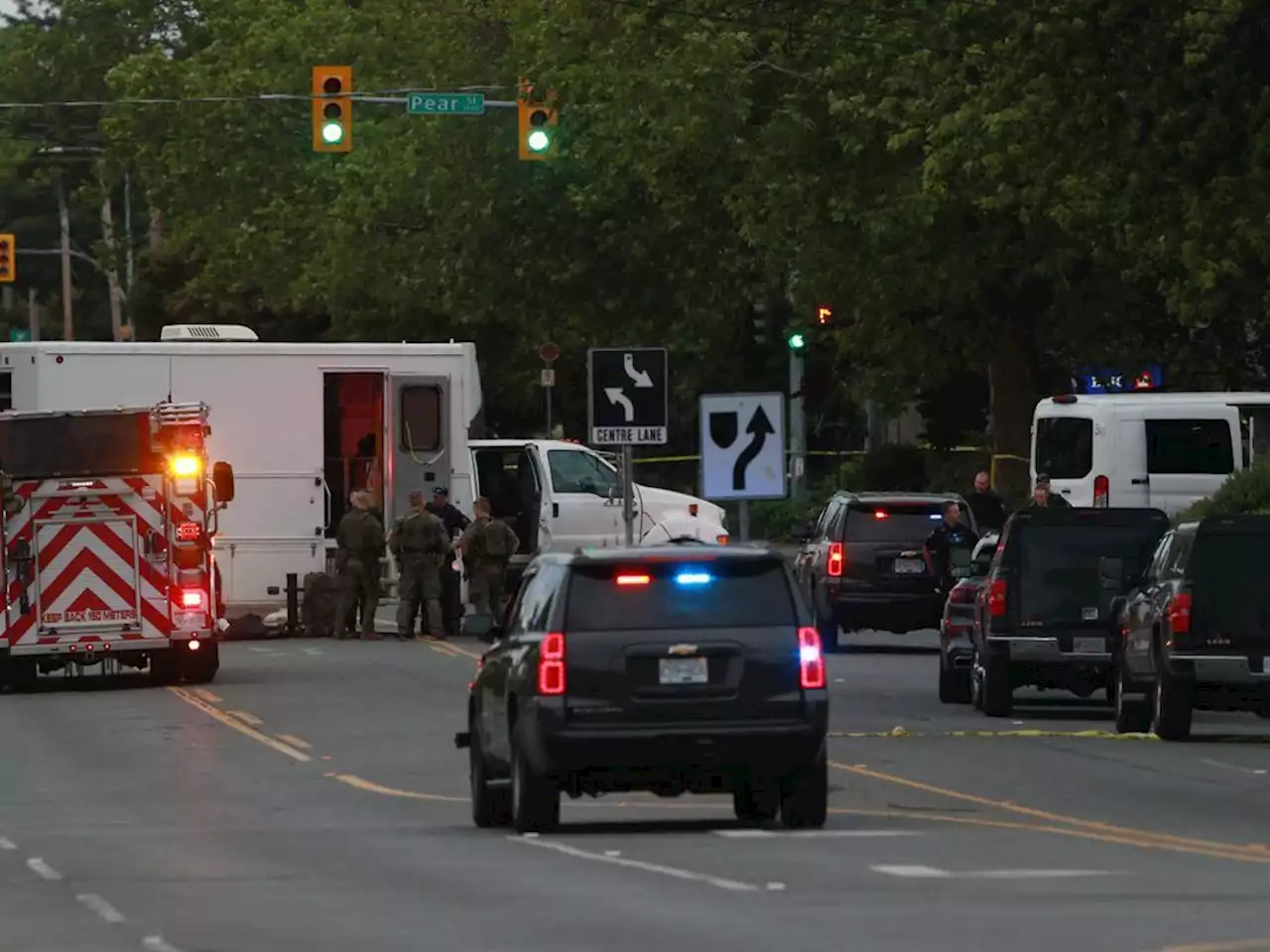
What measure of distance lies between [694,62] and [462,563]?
11170 millimetres

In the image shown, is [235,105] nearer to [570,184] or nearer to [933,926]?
[570,184]

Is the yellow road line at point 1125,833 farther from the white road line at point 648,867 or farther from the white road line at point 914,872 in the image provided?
the white road line at point 648,867

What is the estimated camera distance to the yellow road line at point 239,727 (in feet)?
81.1

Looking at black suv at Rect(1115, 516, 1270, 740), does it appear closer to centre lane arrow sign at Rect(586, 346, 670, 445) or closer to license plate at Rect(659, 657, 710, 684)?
centre lane arrow sign at Rect(586, 346, 670, 445)

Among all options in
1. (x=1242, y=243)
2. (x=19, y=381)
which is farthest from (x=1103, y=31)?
(x=19, y=381)

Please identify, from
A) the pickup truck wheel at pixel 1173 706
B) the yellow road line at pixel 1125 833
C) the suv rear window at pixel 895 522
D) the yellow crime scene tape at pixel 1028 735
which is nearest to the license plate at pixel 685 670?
the yellow road line at pixel 1125 833

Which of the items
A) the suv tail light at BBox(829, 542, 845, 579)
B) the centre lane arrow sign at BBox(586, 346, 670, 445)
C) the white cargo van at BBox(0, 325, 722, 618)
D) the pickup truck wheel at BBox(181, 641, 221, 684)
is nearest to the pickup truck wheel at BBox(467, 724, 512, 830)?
the centre lane arrow sign at BBox(586, 346, 670, 445)

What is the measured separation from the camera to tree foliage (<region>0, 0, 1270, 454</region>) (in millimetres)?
35250

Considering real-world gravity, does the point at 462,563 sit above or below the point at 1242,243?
below

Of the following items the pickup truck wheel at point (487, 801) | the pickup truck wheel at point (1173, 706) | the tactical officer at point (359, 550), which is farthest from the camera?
the tactical officer at point (359, 550)

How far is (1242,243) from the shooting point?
114 ft

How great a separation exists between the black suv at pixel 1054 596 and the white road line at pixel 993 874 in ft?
39.4

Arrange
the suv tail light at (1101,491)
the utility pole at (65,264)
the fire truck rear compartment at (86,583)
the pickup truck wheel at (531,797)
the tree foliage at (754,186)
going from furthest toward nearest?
the utility pole at (65,264) < the suv tail light at (1101,491) < the tree foliage at (754,186) < the fire truck rear compartment at (86,583) < the pickup truck wheel at (531,797)

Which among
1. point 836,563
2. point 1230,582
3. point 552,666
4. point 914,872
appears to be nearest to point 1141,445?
point 836,563
